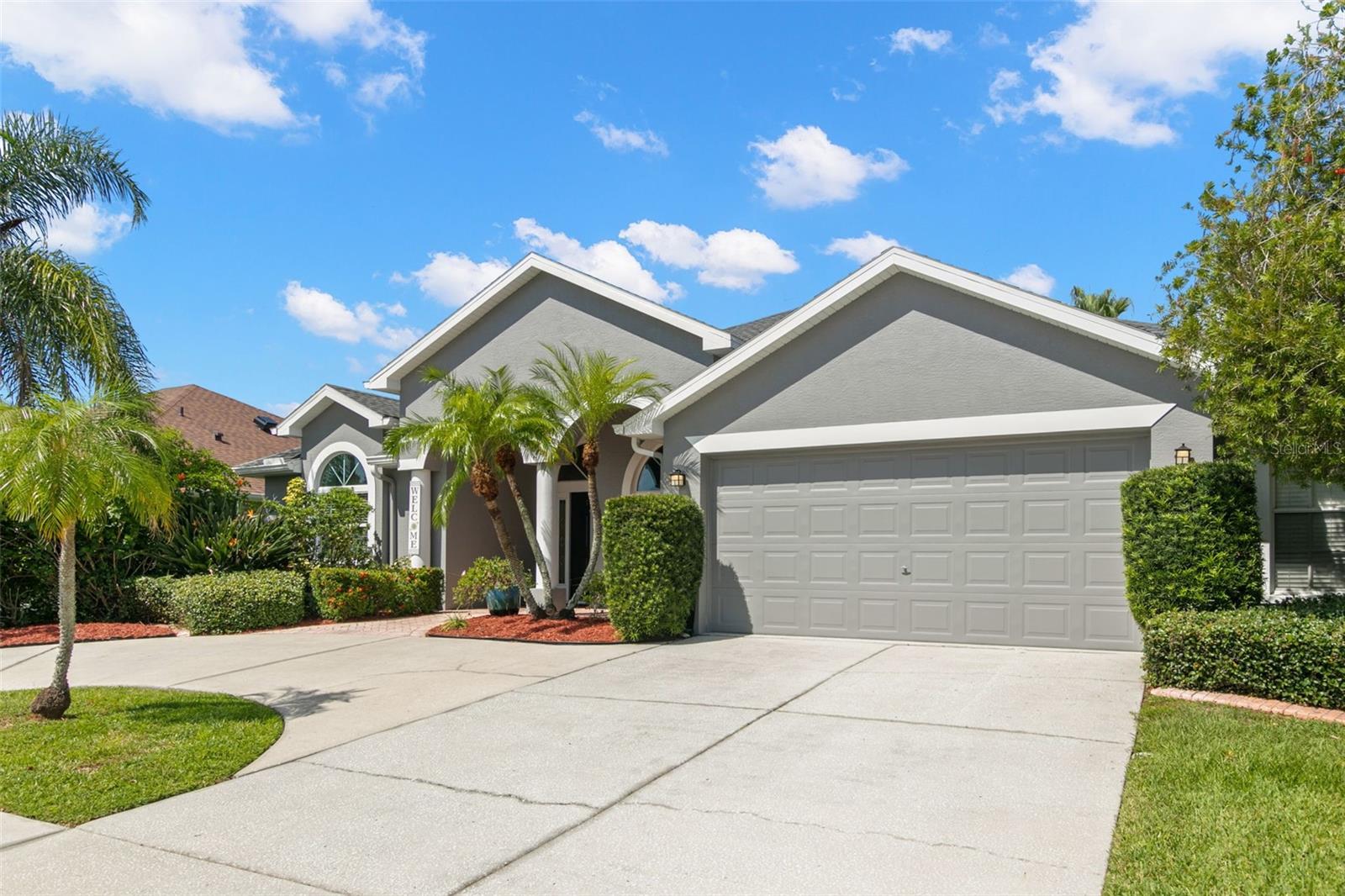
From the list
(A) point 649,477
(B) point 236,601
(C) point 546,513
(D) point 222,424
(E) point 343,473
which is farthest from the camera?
(D) point 222,424

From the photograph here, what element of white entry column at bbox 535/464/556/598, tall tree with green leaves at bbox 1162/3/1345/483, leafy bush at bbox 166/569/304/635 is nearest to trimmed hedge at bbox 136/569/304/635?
leafy bush at bbox 166/569/304/635

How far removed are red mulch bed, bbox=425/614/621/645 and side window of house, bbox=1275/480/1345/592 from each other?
7.60 metres

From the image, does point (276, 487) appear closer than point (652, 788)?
No

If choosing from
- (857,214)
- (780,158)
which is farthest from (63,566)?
(857,214)

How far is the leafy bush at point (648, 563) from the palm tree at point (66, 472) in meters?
5.32

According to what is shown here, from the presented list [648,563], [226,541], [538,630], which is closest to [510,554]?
[538,630]

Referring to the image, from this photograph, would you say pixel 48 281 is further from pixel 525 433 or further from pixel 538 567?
pixel 538 567

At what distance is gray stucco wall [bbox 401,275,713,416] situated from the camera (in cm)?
1388

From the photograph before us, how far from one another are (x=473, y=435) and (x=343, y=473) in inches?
286

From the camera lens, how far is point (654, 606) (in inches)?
434

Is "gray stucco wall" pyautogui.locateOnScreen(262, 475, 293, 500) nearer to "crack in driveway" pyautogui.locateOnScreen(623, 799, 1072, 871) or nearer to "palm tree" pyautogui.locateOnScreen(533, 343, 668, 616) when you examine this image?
"palm tree" pyautogui.locateOnScreen(533, 343, 668, 616)

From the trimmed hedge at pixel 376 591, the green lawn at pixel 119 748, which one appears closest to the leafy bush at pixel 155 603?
the trimmed hedge at pixel 376 591

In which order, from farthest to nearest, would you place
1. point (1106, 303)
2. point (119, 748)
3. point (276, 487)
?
point (1106, 303)
point (276, 487)
point (119, 748)

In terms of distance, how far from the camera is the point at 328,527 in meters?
15.9
